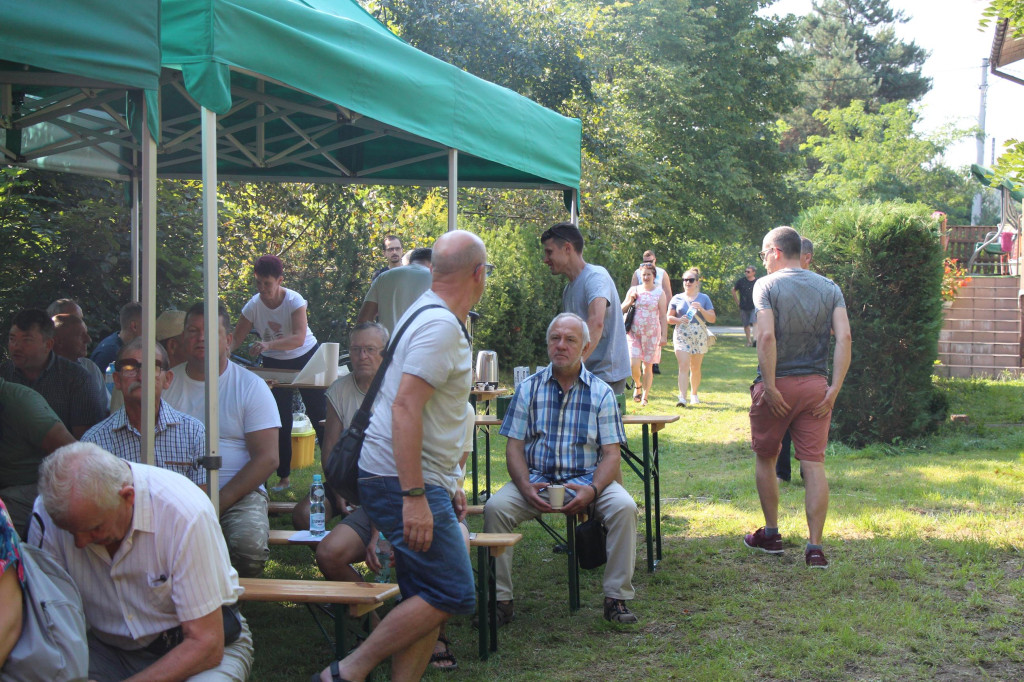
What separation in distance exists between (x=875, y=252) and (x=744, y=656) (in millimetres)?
Result: 5424

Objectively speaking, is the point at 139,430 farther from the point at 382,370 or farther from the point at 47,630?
the point at 47,630

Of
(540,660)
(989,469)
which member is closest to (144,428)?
(540,660)

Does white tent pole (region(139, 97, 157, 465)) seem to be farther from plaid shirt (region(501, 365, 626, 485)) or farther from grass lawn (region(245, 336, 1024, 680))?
plaid shirt (region(501, 365, 626, 485))

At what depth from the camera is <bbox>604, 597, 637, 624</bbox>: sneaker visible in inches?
171

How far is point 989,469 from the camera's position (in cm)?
741

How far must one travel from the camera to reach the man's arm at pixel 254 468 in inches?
155

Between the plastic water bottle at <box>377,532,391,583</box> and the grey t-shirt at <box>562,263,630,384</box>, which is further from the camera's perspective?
the grey t-shirt at <box>562,263,630,384</box>

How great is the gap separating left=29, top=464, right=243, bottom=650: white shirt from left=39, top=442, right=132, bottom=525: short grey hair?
0.34ft

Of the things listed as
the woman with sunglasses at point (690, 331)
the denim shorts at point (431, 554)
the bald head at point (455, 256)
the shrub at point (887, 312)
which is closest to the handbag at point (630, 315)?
the woman with sunglasses at point (690, 331)

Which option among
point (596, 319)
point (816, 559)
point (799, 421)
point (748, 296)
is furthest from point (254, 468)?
point (748, 296)

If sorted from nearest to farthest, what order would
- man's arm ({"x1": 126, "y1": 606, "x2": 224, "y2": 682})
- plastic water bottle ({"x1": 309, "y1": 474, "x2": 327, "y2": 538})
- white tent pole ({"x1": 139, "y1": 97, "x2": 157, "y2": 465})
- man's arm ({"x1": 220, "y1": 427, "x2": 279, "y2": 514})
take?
man's arm ({"x1": 126, "y1": 606, "x2": 224, "y2": 682}) < white tent pole ({"x1": 139, "y1": 97, "x2": 157, "y2": 465}) < man's arm ({"x1": 220, "y1": 427, "x2": 279, "y2": 514}) < plastic water bottle ({"x1": 309, "y1": 474, "x2": 327, "y2": 538})

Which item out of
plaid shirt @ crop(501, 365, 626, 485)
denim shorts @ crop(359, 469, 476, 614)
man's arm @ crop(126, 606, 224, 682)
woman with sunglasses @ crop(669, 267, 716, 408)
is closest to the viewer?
man's arm @ crop(126, 606, 224, 682)

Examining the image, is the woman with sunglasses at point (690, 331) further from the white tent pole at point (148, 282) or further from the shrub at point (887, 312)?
the white tent pole at point (148, 282)

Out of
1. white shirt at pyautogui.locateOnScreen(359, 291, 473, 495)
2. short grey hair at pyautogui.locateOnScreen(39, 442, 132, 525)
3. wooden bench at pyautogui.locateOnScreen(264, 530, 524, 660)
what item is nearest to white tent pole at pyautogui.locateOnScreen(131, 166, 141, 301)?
wooden bench at pyautogui.locateOnScreen(264, 530, 524, 660)
